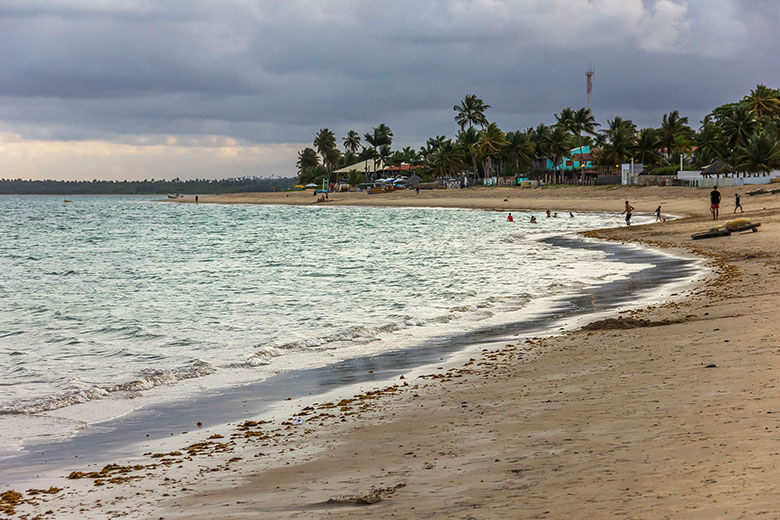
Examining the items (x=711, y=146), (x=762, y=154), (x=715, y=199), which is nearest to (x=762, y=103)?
(x=711, y=146)

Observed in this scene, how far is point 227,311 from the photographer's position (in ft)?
66.6

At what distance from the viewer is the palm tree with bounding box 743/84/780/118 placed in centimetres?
10769

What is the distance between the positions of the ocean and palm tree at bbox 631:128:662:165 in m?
77.6

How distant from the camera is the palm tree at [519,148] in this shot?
460 ft

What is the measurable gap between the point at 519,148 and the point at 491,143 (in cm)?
539

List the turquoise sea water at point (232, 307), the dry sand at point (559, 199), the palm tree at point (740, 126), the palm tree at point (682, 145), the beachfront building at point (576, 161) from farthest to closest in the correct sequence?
the beachfront building at point (576, 161), the palm tree at point (682, 145), the palm tree at point (740, 126), the dry sand at point (559, 199), the turquoise sea water at point (232, 307)

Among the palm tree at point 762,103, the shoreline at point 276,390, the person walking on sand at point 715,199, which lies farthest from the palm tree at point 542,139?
the shoreline at point 276,390

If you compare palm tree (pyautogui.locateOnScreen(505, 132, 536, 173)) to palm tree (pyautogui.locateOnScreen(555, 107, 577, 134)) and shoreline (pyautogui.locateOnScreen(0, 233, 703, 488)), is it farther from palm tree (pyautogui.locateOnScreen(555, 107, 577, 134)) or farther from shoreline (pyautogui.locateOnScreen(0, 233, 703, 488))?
shoreline (pyautogui.locateOnScreen(0, 233, 703, 488))

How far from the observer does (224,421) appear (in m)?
9.18

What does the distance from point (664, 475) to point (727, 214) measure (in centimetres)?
4793

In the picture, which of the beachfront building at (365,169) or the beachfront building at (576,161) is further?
the beachfront building at (365,169)

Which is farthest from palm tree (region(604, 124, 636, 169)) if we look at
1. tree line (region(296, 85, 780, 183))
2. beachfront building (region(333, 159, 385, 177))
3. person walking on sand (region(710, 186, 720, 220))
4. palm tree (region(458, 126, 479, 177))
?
beachfront building (region(333, 159, 385, 177))

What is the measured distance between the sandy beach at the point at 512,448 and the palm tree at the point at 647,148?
109 meters

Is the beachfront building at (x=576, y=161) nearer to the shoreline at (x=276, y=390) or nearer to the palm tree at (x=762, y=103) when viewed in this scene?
the palm tree at (x=762, y=103)
